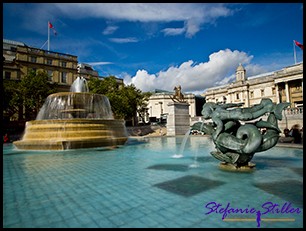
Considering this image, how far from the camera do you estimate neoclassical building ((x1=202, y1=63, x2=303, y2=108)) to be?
51622 millimetres

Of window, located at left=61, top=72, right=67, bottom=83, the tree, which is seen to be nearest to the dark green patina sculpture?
the tree

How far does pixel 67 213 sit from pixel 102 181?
1915mm

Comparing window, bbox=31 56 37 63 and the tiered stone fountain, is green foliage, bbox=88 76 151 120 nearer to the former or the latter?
window, bbox=31 56 37 63

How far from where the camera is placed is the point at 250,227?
2.78 meters

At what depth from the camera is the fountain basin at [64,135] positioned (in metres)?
11.8

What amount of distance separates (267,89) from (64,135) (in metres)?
63.9

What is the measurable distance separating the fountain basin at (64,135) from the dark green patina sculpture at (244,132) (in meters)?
8.38

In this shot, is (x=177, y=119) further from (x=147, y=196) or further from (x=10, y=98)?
(x=147, y=196)

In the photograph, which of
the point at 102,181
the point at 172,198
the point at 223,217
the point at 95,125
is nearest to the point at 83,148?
the point at 95,125

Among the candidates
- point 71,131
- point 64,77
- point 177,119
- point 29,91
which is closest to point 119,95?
point 177,119

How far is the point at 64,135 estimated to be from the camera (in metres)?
12.1

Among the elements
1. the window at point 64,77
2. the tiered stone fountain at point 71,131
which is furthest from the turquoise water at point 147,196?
the window at point 64,77

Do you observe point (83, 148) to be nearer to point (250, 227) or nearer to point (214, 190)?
point (214, 190)

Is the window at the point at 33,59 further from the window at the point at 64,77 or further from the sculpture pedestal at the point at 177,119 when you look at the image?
the sculpture pedestal at the point at 177,119
